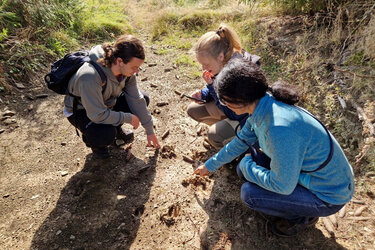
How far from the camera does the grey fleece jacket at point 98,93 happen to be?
2.82 meters

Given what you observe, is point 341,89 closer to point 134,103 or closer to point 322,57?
point 322,57

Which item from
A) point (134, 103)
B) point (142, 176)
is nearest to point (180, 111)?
point (134, 103)

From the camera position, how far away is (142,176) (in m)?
3.47

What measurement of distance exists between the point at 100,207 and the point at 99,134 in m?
0.91

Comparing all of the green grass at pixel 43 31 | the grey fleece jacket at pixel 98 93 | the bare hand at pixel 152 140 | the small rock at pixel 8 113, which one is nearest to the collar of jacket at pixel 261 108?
the grey fleece jacket at pixel 98 93

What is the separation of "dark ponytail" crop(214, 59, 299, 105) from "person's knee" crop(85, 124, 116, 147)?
189 centimetres

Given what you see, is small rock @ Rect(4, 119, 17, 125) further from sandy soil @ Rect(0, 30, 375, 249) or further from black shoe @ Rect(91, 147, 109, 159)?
black shoe @ Rect(91, 147, 109, 159)

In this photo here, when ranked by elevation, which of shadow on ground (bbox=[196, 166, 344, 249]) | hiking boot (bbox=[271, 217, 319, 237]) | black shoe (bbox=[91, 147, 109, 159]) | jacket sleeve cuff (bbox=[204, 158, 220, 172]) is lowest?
shadow on ground (bbox=[196, 166, 344, 249])

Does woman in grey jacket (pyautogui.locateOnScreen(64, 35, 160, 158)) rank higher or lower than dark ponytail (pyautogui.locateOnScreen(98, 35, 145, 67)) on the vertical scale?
lower

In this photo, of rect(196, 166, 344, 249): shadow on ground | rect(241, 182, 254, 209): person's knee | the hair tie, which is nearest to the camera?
rect(241, 182, 254, 209): person's knee

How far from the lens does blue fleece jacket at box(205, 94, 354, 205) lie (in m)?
1.86

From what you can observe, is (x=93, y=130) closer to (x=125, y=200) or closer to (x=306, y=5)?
(x=125, y=200)

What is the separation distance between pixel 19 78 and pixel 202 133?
12.9ft

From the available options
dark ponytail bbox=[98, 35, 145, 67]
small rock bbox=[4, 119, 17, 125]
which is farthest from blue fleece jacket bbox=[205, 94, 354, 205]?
small rock bbox=[4, 119, 17, 125]
